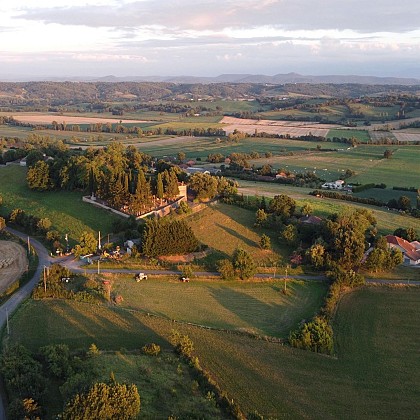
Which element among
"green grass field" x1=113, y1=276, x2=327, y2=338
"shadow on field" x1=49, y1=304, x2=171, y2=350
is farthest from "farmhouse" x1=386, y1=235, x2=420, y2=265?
"shadow on field" x1=49, y1=304, x2=171, y2=350

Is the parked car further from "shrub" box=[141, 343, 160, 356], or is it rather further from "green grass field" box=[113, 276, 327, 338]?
"shrub" box=[141, 343, 160, 356]

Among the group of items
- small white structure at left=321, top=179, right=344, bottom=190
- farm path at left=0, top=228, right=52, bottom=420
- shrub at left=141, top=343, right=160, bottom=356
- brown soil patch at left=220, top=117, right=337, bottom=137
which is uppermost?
brown soil patch at left=220, top=117, right=337, bottom=137

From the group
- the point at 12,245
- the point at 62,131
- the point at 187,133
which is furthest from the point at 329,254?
the point at 62,131

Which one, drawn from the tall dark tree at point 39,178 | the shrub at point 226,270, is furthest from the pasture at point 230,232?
the tall dark tree at point 39,178

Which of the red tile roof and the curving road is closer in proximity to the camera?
the curving road

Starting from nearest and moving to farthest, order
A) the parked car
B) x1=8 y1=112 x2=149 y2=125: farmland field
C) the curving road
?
the curving road
the parked car
x1=8 y1=112 x2=149 y2=125: farmland field

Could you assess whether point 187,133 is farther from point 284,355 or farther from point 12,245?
point 284,355

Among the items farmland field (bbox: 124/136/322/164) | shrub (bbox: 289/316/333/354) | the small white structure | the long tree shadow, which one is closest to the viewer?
shrub (bbox: 289/316/333/354)
